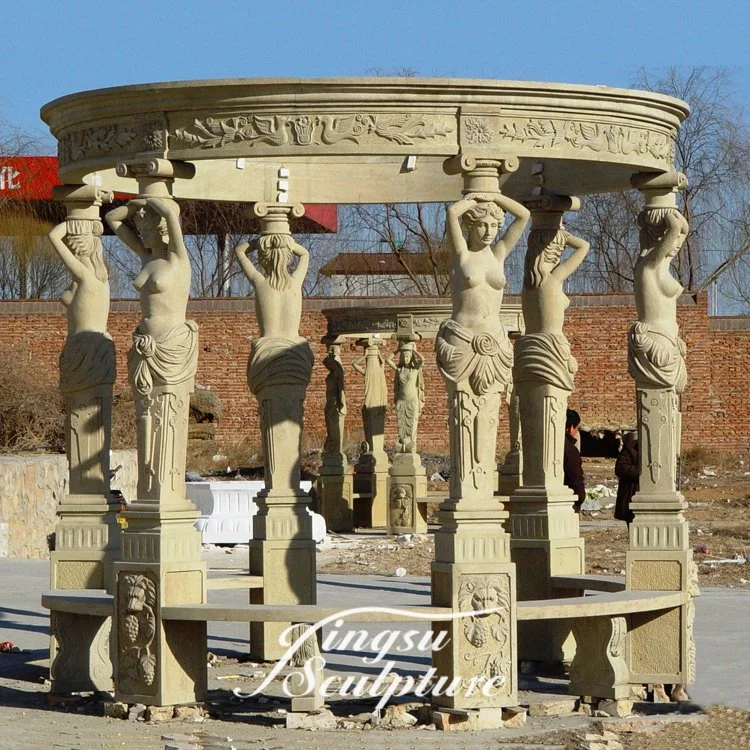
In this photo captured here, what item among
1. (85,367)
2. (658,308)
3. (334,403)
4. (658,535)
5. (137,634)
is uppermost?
(334,403)

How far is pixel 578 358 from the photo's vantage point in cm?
3112

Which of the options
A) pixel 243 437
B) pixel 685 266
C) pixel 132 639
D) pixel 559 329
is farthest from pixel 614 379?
pixel 132 639

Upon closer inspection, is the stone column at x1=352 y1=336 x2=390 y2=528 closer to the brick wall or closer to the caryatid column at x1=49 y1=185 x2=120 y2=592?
the brick wall

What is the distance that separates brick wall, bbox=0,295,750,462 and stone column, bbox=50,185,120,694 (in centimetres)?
2164

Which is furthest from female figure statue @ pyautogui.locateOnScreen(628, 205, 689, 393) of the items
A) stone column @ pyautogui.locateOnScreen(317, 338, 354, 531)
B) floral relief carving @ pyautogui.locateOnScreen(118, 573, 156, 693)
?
stone column @ pyautogui.locateOnScreen(317, 338, 354, 531)

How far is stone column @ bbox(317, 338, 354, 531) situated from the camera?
22.2 m

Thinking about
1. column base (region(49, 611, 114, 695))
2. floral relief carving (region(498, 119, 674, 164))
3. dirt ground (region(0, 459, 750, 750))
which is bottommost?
dirt ground (region(0, 459, 750, 750))

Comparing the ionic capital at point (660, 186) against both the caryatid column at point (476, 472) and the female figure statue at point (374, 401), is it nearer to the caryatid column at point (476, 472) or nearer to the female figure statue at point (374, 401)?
the caryatid column at point (476, 472)

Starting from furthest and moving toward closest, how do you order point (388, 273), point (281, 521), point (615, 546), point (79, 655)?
1. point (388, 273)
2. point (615, 546)
3. point (281, 521)
4. point (79, 655)

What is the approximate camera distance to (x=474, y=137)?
25.0 ft

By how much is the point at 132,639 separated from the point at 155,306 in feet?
5.45

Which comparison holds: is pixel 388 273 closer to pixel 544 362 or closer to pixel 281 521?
pixel 281 521

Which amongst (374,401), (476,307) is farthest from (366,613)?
(374,401)

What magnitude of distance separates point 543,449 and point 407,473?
39.9 feet
